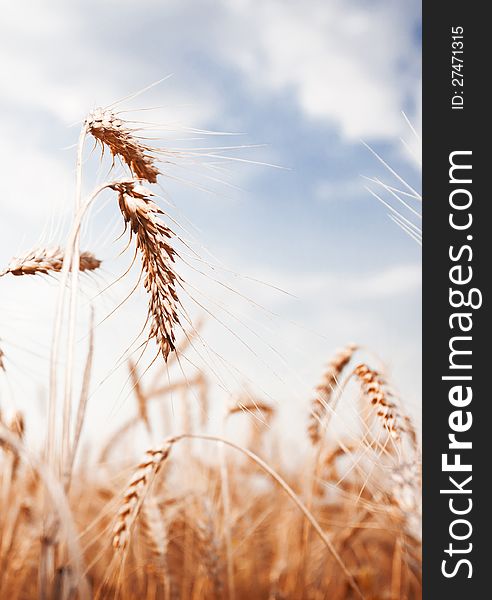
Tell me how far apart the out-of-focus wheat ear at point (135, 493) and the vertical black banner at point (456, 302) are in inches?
37.2

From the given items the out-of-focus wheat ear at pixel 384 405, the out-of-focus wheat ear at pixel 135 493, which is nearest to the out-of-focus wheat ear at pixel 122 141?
the out-of-focus wheat ear at pixel 135 493

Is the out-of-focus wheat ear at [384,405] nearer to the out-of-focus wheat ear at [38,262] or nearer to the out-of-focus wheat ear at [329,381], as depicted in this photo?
the out-of-focus wheat ear at [329,381]

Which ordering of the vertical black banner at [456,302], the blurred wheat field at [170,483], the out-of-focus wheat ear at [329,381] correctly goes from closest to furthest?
the blurred wheat field at [170,483]
the out-of-focus wheat ear at [329,381]
the vertical black banner at [456,302]

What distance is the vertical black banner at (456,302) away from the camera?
1984mm

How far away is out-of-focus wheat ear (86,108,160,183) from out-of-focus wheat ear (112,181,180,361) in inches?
5.1

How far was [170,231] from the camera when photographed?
4.06 ft

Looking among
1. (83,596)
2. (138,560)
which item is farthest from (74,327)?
(138,560)

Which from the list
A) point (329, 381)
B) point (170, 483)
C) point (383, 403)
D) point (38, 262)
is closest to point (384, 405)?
point (383, 403)

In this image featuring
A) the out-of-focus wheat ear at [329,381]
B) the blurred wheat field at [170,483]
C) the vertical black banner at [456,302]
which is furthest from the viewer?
the vertical black banner at [456,302]

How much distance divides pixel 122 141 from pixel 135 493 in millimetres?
668

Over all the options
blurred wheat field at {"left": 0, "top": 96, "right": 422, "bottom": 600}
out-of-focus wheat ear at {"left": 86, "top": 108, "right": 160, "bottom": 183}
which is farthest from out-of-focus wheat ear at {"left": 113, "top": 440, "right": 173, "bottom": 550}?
out-of-focus wheat ear at {"left": 86, "top": 108, "right": 160, "bottom": 183}

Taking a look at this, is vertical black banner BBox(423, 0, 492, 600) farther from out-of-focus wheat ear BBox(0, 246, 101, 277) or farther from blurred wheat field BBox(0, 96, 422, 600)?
out-of-focus wheat ear BBox(0, 246, 101, 277)

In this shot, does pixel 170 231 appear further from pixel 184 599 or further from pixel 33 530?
pixel 33 530

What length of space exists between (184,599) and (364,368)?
1.14 meters
